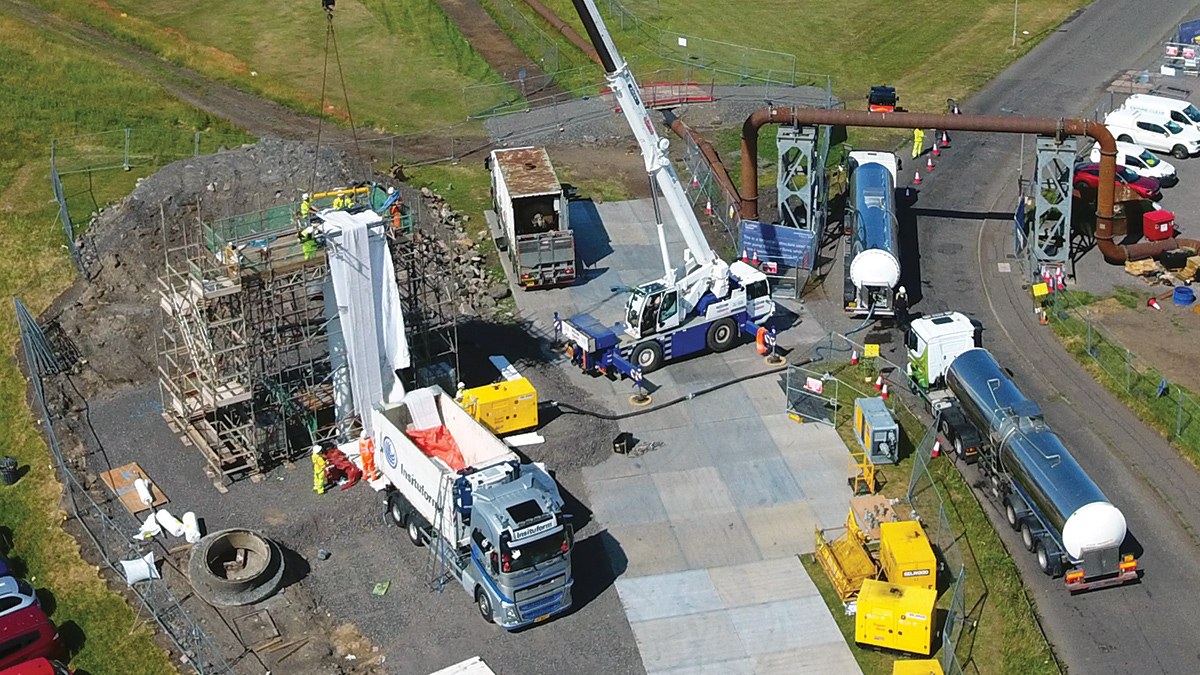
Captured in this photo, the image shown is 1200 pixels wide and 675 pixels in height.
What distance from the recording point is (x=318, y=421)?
3991 centimetres

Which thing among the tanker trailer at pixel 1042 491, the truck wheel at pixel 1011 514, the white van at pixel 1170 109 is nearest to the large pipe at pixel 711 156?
the tanker trailer at pixel 1042 491

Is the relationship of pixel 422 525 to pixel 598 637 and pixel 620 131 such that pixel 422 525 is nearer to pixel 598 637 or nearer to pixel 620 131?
pixel 598 637

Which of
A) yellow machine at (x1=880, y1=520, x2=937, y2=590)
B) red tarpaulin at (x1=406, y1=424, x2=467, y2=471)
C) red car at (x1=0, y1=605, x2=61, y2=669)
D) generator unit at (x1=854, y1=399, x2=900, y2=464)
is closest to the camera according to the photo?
red car at (x1=0, y1=605, x2=61, y2=669)

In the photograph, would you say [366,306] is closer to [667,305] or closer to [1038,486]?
[667,305]

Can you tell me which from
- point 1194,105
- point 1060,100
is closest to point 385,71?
point 1060,100

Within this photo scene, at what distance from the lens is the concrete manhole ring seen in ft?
107

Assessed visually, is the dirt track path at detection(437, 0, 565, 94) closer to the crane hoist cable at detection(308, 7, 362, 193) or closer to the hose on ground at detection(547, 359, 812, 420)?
the crane hoist cable at detection(308, 7, 362, 193)

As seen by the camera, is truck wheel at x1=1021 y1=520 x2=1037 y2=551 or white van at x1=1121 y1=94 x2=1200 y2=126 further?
white van at x1=1121 y1=94 x2=1200 y2=126

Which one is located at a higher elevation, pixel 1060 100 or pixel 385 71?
pixel 385 71

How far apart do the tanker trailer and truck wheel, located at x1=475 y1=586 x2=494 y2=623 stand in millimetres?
14130

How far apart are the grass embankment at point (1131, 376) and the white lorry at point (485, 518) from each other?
1941 cm

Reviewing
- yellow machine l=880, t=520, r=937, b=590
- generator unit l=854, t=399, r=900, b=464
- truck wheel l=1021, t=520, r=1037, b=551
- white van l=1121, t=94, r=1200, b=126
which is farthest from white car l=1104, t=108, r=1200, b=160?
yellow machine l=880, t=520, r=937, b=590

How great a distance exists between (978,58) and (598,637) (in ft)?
178

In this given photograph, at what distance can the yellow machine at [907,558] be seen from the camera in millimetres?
31250
